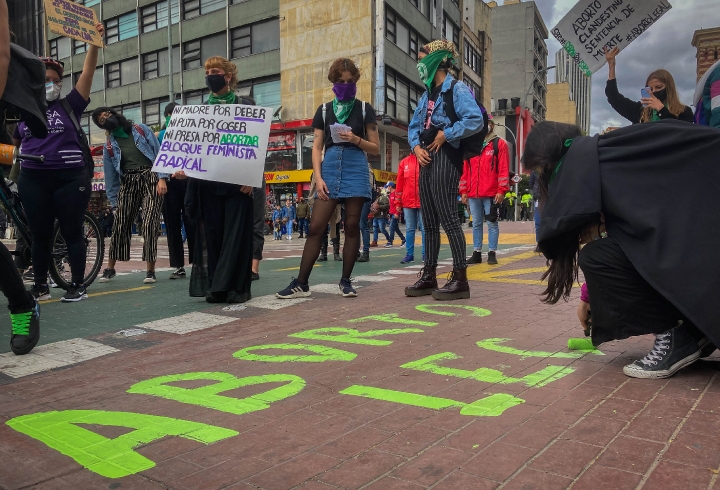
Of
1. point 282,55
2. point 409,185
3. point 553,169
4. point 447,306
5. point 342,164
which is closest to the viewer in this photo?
point 553,169

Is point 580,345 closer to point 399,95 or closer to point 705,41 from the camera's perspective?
point 399,95

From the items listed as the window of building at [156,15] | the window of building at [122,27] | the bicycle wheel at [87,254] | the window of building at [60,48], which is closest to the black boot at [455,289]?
the bicycle wheel at [87,254]

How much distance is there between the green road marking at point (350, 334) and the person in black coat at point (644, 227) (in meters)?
1.20

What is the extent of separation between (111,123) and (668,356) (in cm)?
560

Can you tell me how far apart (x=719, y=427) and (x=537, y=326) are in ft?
6.13

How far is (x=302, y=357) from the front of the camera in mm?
3143

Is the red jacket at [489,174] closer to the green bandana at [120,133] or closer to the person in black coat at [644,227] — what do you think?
the green bandana at [120,133]

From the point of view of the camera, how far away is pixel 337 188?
5074mm

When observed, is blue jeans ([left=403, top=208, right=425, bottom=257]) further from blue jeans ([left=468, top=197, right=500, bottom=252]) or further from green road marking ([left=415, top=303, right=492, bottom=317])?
green road marking ([left=415, top=303, right=492, bottom=317])

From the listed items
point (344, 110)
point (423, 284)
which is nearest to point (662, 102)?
point (423, 284)

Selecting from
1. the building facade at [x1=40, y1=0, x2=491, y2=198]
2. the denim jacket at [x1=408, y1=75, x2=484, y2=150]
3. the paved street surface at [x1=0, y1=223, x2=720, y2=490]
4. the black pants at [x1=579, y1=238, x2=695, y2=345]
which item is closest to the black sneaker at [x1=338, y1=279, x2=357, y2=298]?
the paved street surface at [x1=0, y1=223, x2=720, y2=490]

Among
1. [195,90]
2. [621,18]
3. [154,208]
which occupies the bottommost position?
[154,208]

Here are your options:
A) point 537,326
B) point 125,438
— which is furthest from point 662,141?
point 125,438

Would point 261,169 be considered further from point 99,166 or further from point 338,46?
point 99,166
